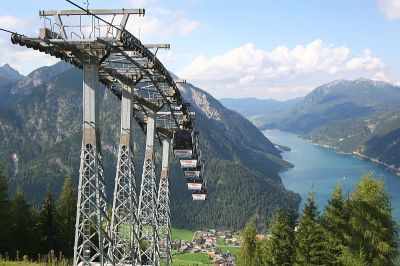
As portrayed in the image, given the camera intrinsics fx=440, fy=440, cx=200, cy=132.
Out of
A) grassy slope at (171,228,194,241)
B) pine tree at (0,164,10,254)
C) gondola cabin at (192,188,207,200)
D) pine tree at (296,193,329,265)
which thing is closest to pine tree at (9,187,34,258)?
pine tree at (0,164,10,254)

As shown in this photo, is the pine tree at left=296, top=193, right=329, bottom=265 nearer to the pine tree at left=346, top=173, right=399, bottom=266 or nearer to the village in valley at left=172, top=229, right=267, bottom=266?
Answer: the pine tree at left=346, top=173, right=399, bottom=266

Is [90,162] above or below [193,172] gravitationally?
above

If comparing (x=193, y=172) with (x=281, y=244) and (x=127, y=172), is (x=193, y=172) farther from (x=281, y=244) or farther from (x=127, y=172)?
(x=127, y=172)

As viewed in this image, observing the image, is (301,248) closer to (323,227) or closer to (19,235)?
(323,227)

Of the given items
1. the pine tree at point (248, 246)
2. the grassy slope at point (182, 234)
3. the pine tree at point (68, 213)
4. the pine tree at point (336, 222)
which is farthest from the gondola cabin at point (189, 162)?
the grassy slope at point (182, 234)

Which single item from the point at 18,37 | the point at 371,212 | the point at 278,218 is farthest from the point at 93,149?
the point at 278,218

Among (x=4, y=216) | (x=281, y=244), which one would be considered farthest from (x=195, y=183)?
(x=4, y=216)

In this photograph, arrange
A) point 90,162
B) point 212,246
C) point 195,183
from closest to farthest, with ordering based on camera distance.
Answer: point 90,162, point 195,183, point 212,246
